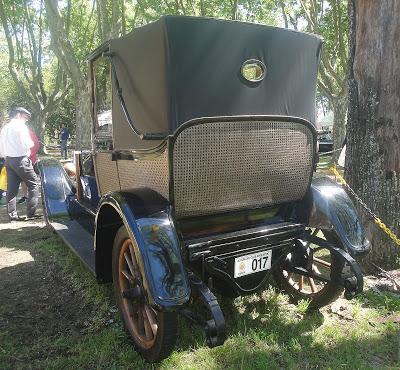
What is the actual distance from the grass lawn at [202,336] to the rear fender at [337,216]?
2.24ft

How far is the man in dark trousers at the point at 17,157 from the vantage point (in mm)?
6746

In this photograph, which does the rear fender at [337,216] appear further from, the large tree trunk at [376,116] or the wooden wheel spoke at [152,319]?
→ the wooden wheel spoke at [152,319]

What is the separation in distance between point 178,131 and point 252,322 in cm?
171

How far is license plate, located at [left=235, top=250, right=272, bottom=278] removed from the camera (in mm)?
2789

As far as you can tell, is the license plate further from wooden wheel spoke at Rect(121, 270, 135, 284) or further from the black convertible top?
the black convertible top

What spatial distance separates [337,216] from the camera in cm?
302

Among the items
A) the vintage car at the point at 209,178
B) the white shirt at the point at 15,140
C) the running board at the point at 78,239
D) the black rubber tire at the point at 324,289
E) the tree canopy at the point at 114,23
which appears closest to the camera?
the vintage car at the point at 209,178

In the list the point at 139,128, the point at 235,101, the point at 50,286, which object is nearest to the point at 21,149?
the point at 50,286

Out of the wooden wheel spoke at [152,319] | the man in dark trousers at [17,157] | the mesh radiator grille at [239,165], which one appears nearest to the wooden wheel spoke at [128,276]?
the wooden wheel spoke at [152,319]

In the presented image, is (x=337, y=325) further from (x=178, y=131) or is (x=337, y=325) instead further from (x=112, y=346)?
(x=178, y=131)

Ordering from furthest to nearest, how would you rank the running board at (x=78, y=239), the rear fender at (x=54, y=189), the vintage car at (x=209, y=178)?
the rear fender at (x=54, y=189) < the running board at (x=78, y=239) < the vintage car at (x=209, y=178)

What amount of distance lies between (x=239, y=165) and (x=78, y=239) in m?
2.40

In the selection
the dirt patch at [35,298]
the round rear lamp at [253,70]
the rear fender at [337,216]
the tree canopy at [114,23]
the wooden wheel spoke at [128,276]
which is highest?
the tree canopy at [114,23]

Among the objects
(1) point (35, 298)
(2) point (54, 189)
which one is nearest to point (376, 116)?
(1) point (35, 298)
